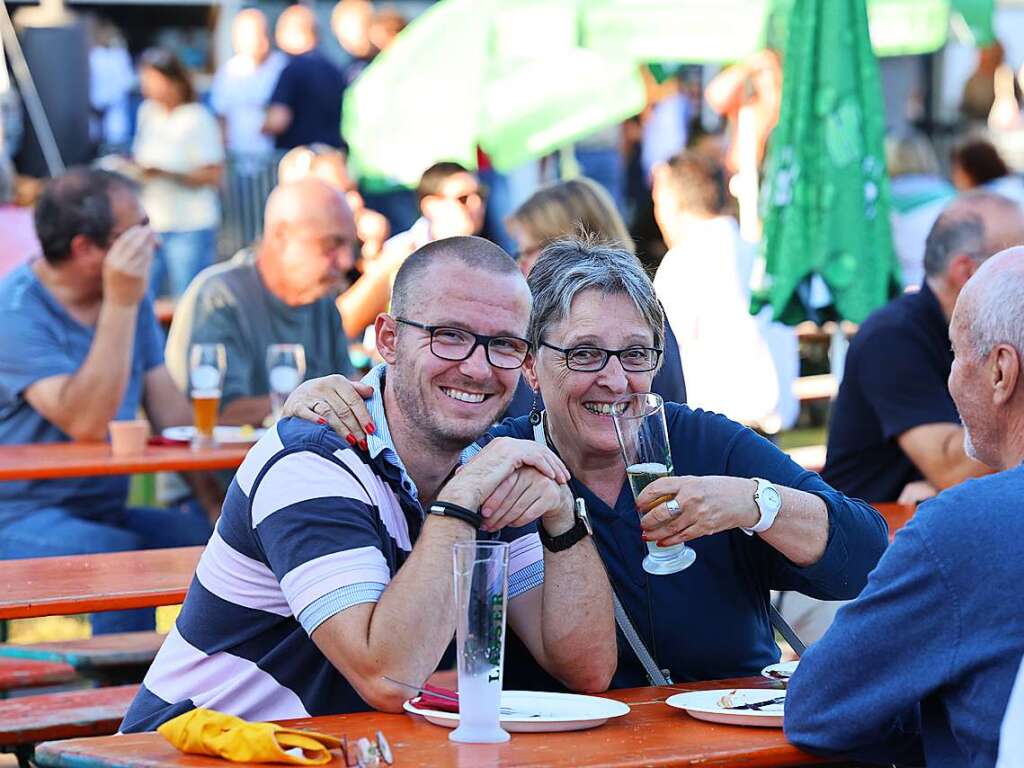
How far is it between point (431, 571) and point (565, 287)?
952 millimetres

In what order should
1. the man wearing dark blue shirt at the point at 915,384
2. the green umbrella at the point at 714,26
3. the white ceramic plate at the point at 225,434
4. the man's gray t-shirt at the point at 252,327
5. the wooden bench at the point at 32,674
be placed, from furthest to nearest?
1. the green umbrella at the point at 714,26
2. the man's gray t-shirt at the point at 252,327
3. the white ceramic plate at the point at 225,434
4. the man wearing dark blue shirt at the point at 915,384
5. the wooden bench at the point at 32,674

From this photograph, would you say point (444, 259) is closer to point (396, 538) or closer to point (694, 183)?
point (396, 538)

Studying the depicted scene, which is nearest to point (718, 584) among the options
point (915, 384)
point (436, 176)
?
point (915, 384)

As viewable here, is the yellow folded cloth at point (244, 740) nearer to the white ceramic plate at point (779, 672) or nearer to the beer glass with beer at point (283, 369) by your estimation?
the white ceramic plate at point (779, 672)

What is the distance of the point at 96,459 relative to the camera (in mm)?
5203

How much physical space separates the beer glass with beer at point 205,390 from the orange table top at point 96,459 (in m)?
0.06

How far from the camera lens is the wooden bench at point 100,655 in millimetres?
4590

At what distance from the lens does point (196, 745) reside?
2.44 meters

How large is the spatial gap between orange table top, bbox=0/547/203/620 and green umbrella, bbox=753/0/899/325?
10.9ft

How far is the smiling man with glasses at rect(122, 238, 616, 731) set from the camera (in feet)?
9.00

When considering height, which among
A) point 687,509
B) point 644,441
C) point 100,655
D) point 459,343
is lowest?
point 100,655

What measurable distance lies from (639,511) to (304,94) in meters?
9.37

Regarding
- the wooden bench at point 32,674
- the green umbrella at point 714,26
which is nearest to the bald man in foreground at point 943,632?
the wooden bench at point 32,674

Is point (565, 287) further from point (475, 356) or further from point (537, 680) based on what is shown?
point (537, 680)
